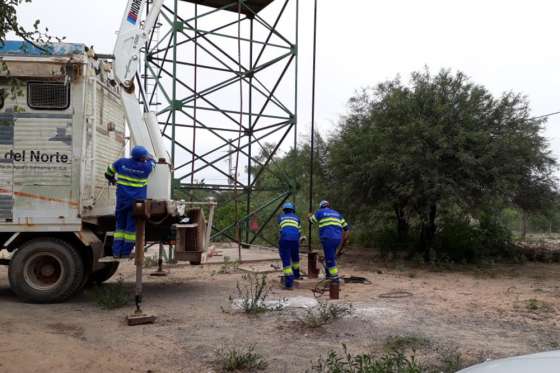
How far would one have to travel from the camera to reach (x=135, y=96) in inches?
343

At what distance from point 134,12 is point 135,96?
1.37 m

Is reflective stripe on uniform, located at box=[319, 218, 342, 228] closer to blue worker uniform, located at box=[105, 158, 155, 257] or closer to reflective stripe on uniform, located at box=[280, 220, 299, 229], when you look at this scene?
reflective stripe on uniform, located at box=[280, 220, 299, 229]

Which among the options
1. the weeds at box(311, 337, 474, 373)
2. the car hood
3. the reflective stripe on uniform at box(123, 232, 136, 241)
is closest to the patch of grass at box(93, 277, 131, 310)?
the reflective stripe on uniform at box(123, 232, 136, 241)

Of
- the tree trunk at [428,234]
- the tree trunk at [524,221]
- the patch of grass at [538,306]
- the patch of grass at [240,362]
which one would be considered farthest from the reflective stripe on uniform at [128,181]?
the tree trunk at [524,221]

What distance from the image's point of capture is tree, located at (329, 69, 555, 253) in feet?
42.6

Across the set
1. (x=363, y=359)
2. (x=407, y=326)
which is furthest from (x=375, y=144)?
(x=363, y=359)

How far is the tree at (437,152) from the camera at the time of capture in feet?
42.6

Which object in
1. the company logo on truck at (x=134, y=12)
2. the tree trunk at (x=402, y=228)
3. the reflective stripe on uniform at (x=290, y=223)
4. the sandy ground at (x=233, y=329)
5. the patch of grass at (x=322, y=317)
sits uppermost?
the company logo on truck at (x=134, y=12)

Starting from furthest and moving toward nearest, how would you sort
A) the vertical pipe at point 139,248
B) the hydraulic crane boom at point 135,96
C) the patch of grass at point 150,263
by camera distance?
the patch of grass at point 150,263 < the hydraulic crane boom at point 135,96 < the vertical pipe at point 139,248

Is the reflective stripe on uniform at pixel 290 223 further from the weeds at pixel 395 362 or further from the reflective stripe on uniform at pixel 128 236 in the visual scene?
the weeds at pixel 395 362

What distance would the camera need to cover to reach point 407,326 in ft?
22.1

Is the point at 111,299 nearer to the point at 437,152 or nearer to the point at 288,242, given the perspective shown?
the point at 288,242

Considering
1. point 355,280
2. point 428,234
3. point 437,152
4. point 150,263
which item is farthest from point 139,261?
point 428,234

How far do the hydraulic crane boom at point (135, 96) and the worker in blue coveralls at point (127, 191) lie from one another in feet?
2.33
